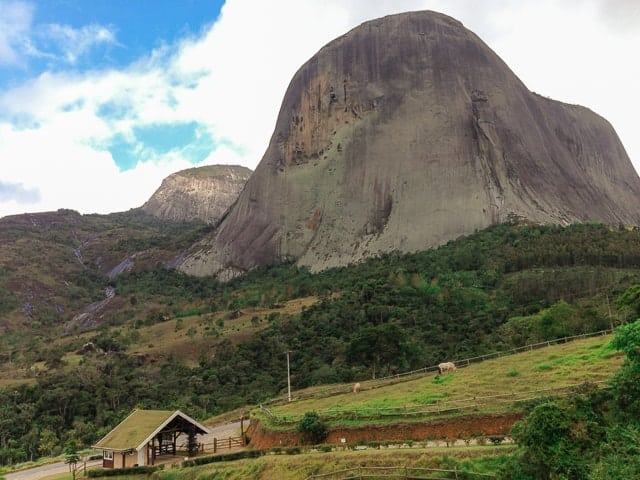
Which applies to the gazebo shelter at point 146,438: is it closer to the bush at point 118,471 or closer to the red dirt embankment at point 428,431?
the bush at point 118,471

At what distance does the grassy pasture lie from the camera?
69.2 feet

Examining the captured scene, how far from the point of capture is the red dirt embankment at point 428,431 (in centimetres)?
1925

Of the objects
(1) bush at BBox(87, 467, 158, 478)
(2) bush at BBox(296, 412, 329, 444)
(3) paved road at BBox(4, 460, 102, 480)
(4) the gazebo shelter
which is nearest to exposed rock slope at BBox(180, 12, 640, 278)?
(4) the gazebo shelter

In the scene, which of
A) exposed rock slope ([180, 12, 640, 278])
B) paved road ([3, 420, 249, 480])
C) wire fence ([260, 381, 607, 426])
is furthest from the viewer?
exposed rock slope ([180, 12, 640, 278])

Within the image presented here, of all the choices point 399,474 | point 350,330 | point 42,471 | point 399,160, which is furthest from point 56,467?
point 399,160

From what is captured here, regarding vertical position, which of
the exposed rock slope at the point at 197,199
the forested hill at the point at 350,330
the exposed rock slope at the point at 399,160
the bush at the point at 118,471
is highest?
the exposed rock slope at the point at 197,199

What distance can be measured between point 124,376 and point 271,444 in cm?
3258

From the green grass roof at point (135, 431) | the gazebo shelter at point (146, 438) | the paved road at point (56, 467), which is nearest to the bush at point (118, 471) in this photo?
the gazebo shelter at point (146, 438)

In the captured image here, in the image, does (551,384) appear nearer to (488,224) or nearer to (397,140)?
(488,224)

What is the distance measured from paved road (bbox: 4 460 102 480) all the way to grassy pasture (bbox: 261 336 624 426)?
404 inches

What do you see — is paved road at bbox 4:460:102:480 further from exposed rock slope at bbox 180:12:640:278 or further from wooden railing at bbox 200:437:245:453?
exposed rock slope at bbox 180:12:640:278

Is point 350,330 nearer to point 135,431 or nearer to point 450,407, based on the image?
point 135,431

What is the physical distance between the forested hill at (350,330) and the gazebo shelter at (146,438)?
546 inches

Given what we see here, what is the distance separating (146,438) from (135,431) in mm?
1302
